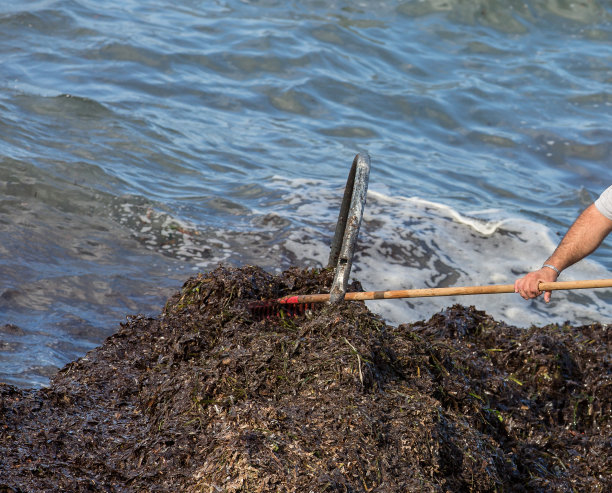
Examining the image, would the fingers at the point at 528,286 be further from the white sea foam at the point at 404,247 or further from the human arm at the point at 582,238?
the white sea foam at the point at 404,247

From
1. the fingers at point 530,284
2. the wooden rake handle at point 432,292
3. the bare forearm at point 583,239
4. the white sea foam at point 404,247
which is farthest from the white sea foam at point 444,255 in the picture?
the wooden rake handle at point 432,292

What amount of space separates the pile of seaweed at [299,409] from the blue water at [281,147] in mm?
1067

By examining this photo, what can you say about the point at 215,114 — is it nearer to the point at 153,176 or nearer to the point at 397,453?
the point at 153,176

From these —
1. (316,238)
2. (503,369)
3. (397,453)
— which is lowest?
(316,238)

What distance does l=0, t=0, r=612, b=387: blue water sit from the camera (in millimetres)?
6676

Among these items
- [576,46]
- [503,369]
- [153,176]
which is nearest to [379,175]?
[153,176]

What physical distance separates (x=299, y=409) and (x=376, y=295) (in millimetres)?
1037

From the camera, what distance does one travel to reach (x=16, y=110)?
31.0 ft

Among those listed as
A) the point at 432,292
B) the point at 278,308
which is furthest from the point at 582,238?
the point at 278,308

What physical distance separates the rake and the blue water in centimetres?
151

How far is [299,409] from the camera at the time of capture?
3125 mm

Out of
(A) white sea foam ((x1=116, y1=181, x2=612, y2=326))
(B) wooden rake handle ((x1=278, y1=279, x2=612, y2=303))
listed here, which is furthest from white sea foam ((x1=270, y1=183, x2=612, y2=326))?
(B) wooden rake handle ((x1=278, y1=279, x2=612, y2=303))

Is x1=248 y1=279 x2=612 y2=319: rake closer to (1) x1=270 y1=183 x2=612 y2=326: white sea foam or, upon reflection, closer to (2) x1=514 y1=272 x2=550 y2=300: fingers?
(2) x1=514 y1=272 x2=550 y2=300: fingers

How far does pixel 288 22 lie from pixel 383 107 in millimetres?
3837
